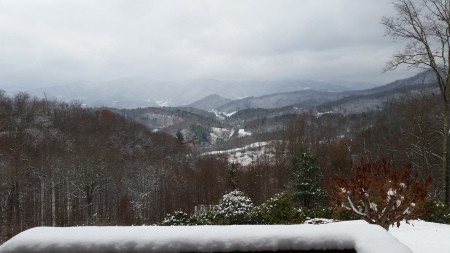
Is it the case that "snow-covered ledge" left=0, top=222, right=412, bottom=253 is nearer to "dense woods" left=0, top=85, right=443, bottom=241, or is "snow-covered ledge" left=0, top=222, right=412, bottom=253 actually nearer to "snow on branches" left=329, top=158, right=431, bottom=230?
"snow on branches" left=329, top=158, right=431, bottom=230

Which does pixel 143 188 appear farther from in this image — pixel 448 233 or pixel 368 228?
pixel 368 228

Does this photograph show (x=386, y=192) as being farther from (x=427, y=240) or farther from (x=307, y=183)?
(x=307, y=183)

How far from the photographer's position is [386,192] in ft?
20.2

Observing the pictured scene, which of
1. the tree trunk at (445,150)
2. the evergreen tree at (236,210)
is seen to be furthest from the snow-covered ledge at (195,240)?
the tree trunk at (445,150)

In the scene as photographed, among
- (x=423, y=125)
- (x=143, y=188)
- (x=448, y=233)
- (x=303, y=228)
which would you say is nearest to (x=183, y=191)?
(x=143, y=188)

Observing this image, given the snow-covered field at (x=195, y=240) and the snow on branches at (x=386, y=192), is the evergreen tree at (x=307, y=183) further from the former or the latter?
the snow-covered field at (x=195, y=240)

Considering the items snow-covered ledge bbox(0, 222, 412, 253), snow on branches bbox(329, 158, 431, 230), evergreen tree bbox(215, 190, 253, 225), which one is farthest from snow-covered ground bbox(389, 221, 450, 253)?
evergreen tree bbox(215, 190, 253, 225)

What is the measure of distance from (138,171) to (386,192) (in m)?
39.5

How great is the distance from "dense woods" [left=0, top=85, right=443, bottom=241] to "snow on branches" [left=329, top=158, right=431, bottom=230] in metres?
11.4

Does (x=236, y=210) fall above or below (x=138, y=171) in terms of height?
above

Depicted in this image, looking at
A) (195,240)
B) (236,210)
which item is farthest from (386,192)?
(236,210)

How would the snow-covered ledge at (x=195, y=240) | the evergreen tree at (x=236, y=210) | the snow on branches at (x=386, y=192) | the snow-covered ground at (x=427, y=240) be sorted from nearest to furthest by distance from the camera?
the snow-covered ledge at (x=195, y=240) → the snow-covered ground at (x=427, y=240) → the snow on branches at (x=386, y=192) → the evergreen tree at (x=236, y=210)

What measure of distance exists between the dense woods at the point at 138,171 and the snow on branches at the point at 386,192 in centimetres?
1142

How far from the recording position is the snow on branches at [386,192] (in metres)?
6.11
